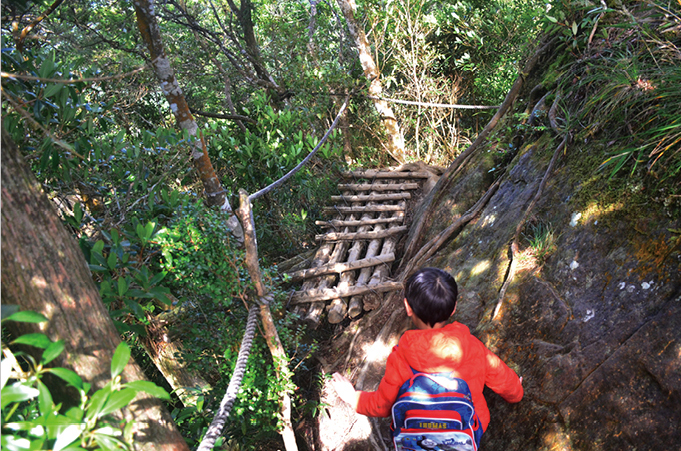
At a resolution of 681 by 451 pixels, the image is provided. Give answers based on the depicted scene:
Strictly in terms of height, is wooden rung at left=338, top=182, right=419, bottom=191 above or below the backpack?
below

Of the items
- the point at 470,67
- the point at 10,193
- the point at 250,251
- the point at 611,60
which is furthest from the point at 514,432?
the point at 470,67

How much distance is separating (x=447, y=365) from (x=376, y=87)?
5517 mm

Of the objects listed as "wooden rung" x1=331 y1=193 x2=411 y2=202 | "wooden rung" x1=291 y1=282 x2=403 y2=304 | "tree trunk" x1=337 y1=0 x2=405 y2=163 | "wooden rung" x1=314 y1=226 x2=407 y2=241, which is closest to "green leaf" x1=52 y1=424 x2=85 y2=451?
"wooden rung" x1=291 y1=282 x2=403 y2=304

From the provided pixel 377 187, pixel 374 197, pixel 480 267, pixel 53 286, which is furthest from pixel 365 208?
pixel 53 286

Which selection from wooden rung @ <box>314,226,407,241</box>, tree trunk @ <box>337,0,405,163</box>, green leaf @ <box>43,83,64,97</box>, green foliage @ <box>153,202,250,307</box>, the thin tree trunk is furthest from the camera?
tree trunk @ <box>337,0,405,163</box>

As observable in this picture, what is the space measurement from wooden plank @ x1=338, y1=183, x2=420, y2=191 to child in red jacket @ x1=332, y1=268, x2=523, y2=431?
3.47 metres

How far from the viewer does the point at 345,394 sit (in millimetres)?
1931

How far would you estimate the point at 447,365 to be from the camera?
1655 mm

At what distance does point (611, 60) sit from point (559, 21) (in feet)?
2.70

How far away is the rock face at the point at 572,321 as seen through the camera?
166cm

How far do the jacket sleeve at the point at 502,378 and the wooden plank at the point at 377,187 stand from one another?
11.5 feet

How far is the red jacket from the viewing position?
5.45 feet

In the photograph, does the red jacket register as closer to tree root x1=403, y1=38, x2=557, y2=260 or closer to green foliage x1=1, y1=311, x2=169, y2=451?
green foliage x1=1, y1=311, x2=169, y2=451

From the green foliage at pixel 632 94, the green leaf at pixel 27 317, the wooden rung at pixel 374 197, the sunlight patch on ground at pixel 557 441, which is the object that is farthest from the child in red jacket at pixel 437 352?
the wooden rung at pixel 374 197
